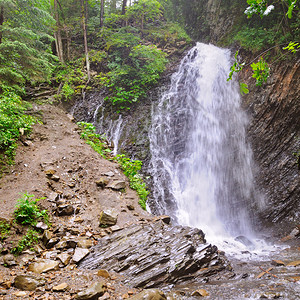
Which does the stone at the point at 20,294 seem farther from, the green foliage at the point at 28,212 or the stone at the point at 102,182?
the stone at the point at 102,182

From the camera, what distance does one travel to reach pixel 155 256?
3609 mm

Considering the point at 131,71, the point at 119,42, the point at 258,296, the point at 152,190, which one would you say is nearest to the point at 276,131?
the point at 152,190

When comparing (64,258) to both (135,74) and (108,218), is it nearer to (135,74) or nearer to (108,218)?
(108,218)

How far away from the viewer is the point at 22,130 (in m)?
6.31

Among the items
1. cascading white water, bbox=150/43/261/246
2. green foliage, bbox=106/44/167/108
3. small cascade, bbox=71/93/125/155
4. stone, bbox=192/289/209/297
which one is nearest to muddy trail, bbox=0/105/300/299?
stone, bbox=192/289/209/297

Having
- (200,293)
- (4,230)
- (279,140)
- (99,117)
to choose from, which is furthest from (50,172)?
(279,140)

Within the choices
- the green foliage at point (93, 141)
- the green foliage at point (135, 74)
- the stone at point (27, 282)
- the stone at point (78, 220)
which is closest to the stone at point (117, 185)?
the stone at point (78, 220)

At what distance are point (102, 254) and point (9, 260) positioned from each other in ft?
4.66

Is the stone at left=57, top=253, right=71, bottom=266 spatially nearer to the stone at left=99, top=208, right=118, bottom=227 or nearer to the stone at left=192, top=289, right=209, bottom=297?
the stone at left=99, top=208, right=118, bottom=227

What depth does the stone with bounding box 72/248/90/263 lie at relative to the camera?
3389mm

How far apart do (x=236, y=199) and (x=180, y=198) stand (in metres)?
2.59

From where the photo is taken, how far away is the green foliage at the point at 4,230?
11.0 feet

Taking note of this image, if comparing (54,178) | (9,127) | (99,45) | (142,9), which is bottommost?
(54,178)

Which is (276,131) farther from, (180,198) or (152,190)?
(152,190)
